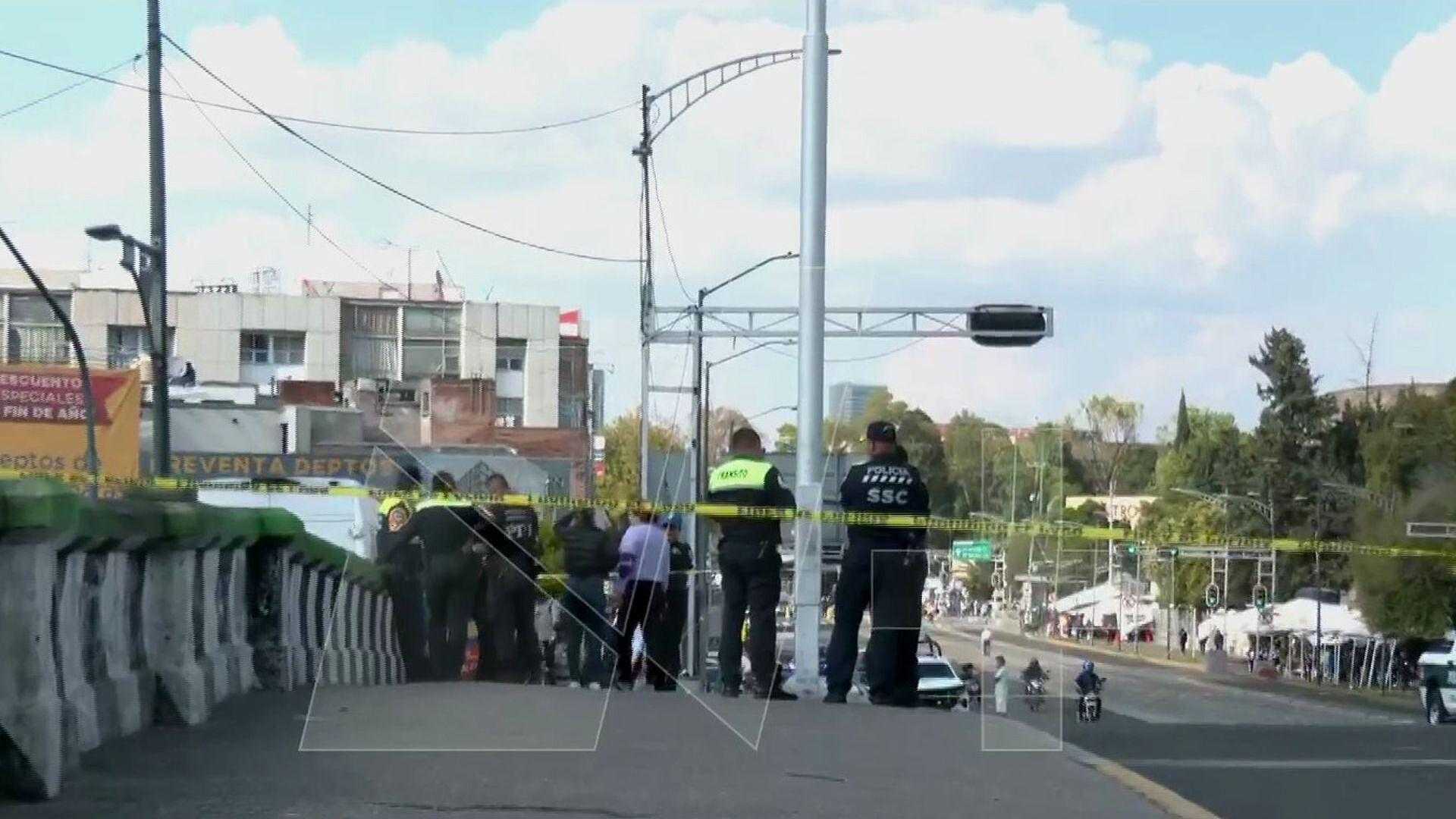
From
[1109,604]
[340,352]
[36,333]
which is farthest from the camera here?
[340,352]

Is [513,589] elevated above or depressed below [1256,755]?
above

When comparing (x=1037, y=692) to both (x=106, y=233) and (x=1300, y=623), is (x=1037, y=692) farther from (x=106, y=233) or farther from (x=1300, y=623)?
(x=1300, y=623)

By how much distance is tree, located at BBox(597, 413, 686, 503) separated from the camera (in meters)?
35.7

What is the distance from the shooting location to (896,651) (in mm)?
13102

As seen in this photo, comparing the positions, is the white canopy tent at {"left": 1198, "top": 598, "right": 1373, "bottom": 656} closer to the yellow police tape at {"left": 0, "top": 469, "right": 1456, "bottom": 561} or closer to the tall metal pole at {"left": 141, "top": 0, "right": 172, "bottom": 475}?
the tall metal pole at {"left": 141, "top": 0, "right": 172, "bottom": 475}

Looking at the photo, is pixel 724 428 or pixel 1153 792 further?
pixel 724 428

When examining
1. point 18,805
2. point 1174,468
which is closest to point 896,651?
point 18,805

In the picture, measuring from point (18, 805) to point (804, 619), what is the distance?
8.64 meters

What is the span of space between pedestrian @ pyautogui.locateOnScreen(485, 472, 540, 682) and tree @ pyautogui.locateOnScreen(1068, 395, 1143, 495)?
802 cm

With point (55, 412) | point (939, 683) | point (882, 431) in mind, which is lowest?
point (939, 683)

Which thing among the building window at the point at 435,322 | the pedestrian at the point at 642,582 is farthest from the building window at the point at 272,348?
the pedestrian at the point at 642,582

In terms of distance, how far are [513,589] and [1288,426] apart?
66.0 meters

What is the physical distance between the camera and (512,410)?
92188 mm

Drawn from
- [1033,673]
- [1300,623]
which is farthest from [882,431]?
[1300,623]
